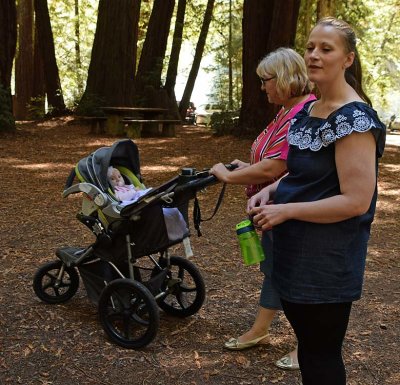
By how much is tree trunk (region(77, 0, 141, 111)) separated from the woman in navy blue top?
12622 millimetres

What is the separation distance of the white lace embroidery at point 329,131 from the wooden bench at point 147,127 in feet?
36.3

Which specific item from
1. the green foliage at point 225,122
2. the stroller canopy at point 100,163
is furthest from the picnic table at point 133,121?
the stroller canopy at point 100,163

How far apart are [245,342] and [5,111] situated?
985cm

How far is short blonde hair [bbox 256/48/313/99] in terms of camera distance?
291cm

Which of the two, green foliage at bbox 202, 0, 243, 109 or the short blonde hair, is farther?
green foliage at bbox 202, 0, 243, 109

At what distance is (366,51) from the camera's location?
26594 millimetres

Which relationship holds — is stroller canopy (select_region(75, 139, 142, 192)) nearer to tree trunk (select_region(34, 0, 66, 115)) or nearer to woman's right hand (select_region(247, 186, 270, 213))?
woman's right hand (select_region(247, 186, 270, 213))

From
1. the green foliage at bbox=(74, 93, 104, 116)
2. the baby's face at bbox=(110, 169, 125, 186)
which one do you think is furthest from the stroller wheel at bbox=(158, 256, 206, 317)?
the green foliage at bbox=(74, 93, 104, 116)

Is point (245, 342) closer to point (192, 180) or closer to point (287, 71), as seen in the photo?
point (192, 180)

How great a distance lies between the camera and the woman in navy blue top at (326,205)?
1.95 metres

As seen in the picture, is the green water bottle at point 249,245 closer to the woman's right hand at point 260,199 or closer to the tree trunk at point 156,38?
the woman's right hand at point 260,199

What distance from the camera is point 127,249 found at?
12.1 ft

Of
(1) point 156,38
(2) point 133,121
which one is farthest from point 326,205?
(1) point 156,38

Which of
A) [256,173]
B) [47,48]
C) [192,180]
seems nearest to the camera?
[256,173]
